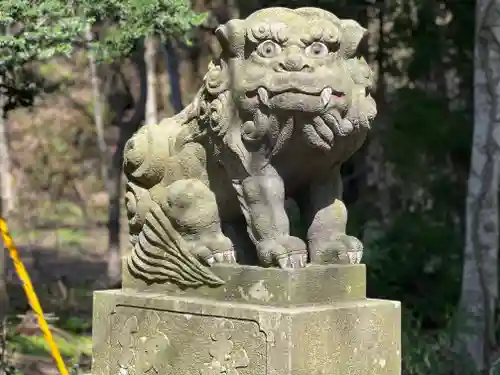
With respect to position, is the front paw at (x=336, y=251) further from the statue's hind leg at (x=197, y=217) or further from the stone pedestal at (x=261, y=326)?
the statue's hind leg at (x=197, y=217)

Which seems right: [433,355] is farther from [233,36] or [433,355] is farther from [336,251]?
[233,36]

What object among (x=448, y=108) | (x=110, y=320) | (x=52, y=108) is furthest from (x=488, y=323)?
(x=52, y=108)

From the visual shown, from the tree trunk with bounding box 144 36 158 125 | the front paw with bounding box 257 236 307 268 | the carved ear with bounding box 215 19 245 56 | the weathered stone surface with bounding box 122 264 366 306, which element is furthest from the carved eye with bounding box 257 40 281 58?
the tree trunk with bounding box 144 36 158 125

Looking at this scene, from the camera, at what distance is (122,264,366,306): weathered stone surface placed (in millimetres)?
4500

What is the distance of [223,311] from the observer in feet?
15.3

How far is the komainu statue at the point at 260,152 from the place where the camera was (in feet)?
15.0

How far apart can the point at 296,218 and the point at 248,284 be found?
4.31 meters

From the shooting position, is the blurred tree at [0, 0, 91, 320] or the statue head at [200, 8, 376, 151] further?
the blurred tree at [0, 0, 91, 320]

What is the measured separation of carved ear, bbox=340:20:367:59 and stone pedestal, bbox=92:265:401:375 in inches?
40.7

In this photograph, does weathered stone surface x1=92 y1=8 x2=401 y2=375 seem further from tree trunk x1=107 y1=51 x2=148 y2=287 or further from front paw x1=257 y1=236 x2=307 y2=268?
→ tree trunk x1=107 y1=51 x2=148 y2=287

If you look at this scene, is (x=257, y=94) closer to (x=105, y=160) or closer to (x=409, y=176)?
(x=409, y=176)

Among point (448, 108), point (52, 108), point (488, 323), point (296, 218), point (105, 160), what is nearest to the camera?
point (488, 323)

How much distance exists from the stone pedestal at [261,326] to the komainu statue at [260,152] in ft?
0.33

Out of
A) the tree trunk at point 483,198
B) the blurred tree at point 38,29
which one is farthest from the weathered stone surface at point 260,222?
the tree trunk at point 483,198
